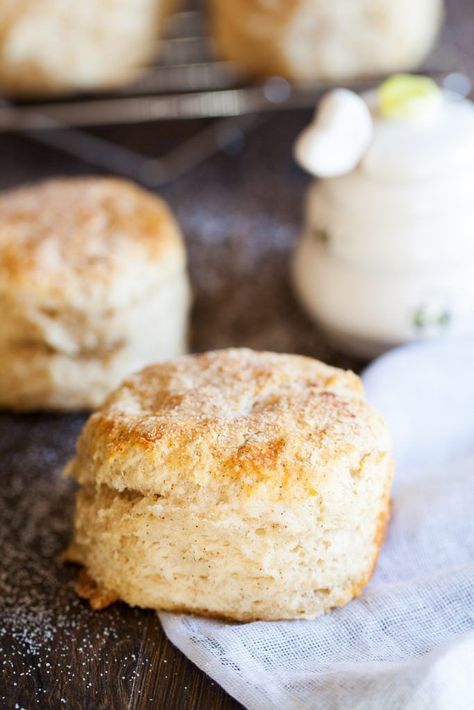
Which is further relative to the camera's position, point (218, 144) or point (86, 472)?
point (218, 144)

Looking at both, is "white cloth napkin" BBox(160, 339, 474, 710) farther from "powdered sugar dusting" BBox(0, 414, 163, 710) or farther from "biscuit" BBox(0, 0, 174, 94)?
"biscuit" BBox(0, 0, 174, 94)

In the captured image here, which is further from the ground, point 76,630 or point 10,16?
point 10,16

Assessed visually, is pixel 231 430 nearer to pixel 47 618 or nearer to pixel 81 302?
pixel 47 618

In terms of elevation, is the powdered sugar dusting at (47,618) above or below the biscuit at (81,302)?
below

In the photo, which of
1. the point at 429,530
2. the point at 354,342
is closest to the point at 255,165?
the point at 354,342

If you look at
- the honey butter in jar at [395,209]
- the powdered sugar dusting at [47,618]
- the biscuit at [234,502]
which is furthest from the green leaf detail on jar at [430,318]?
the powdered sugar dusting at [47,618]

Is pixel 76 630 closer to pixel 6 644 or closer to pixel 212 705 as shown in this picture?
pixel 6 644

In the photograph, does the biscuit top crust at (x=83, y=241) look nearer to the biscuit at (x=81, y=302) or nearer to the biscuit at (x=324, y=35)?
the biscuit at (x=81, y=302)
